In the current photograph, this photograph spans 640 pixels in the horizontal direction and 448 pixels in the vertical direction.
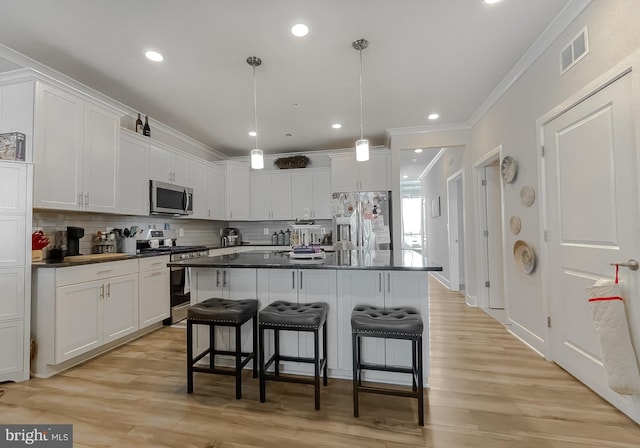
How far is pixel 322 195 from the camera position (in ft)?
17.2

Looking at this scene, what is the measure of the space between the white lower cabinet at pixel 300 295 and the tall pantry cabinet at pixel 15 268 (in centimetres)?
182

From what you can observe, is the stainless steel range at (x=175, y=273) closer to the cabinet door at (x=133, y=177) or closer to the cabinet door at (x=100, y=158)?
the cabinet door at (x=133, y=177)

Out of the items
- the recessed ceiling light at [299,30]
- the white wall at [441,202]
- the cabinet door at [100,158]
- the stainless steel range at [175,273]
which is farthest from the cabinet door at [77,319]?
A: the white wall at [441,202]

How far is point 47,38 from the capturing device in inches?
90.7

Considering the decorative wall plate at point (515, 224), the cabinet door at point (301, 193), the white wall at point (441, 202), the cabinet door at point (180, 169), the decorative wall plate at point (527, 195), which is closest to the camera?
the decorative wall plate at point (527, 195)

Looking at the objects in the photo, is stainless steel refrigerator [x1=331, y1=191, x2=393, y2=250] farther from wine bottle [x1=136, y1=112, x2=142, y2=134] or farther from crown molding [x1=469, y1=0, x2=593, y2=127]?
wine bottle [x1=136, y1=112, x2=142, y2=134]

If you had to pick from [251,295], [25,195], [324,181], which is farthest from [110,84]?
[324,181]

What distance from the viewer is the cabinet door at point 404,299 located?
2.12 meters

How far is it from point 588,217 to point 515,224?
1028 millimetres

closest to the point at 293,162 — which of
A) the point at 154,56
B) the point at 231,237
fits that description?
the point at 231,237

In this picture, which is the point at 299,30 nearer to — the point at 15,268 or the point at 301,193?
the point at 15,268

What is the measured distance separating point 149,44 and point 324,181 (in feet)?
10.8

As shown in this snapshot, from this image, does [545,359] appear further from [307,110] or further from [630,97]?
[307,110]

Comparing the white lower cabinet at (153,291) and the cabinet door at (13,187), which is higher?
the cabinet door at (13,187)
